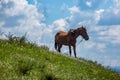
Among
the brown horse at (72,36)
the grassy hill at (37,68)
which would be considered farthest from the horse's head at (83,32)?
the grassy hill at (37,68)

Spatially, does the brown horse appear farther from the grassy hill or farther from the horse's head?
the grassy hill

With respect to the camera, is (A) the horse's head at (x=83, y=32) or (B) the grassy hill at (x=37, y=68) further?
(A) the horse's head at (x=83, y=32)

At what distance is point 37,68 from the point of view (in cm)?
1855

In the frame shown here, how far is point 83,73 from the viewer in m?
21.3

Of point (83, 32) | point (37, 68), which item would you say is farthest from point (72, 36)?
point (37, 68)

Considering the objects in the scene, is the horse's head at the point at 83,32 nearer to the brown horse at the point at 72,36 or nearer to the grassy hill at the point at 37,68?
the brown horse at the point at 72,36

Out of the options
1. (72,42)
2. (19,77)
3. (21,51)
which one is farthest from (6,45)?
(72,42)

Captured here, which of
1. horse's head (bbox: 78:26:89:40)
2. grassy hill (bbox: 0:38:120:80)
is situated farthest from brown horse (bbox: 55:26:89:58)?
grassy hill (bbox: 0:38:120:80)

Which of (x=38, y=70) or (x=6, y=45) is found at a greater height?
(x=6, y=45)

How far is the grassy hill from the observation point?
1720cm

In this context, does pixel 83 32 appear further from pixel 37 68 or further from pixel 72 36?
pixel 37 68

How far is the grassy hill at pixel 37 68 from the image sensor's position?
1720cm

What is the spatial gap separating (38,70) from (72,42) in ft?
50.4

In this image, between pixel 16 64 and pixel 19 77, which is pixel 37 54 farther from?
pixel 19 77
